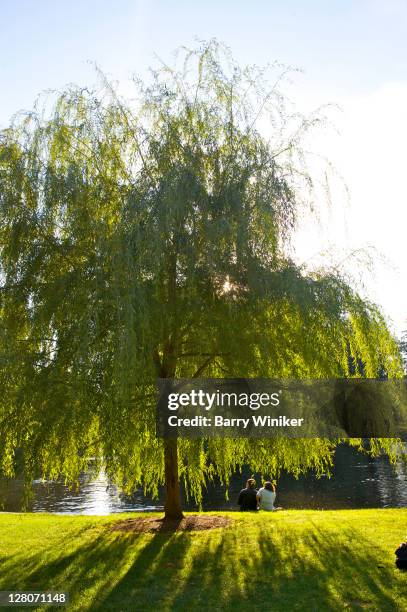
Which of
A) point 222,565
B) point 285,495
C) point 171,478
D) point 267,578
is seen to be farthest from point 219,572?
point 285,495

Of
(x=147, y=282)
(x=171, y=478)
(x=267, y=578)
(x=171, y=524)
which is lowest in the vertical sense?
(x=267, y=578)

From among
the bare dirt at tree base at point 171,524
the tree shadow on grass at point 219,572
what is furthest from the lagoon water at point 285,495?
Result: the tree shadow on grass at point 219,572

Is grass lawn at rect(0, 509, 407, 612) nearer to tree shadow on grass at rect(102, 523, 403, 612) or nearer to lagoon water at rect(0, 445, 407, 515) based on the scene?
tree shadow on grass at rect(102, 523, 403, 612)

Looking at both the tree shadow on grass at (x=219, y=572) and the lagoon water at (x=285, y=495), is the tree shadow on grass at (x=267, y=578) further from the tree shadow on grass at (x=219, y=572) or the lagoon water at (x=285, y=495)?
the lagoon water at (x=285, y=495)

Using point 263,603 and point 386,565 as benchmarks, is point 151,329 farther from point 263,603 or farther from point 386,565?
point 386,565

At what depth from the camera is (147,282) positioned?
28.3ft

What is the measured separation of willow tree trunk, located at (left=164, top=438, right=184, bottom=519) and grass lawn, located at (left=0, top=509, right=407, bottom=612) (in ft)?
3.34

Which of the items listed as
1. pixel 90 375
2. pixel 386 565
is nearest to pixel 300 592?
pixel 386 565

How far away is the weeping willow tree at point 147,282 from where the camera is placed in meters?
8.27

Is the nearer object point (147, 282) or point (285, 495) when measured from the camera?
point (147, 282)

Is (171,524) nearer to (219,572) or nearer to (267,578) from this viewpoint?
(219,572)

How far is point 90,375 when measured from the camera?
802 cm

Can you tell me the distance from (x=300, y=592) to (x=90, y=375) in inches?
149

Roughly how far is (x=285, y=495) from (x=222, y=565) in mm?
14597
